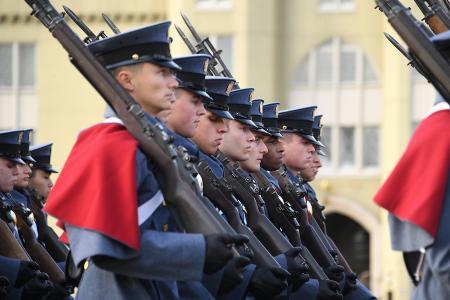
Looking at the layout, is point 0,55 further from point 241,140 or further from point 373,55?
point 241,140

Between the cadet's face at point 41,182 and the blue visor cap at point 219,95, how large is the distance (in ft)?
13.0

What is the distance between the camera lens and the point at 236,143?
11.4 m

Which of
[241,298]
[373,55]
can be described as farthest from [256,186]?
[373,55]

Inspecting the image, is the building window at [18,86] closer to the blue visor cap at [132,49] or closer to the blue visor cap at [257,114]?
the blue visor cap at [257,114]

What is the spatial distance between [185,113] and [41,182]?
579 centimetres

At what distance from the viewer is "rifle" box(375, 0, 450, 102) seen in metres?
8.02

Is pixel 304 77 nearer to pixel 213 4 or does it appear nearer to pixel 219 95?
pixel 213 4

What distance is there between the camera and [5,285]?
1066 cm

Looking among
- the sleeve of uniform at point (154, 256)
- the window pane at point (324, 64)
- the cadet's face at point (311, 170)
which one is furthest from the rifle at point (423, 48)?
the window pane at point (324, 64)

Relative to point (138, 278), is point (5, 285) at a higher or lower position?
lower

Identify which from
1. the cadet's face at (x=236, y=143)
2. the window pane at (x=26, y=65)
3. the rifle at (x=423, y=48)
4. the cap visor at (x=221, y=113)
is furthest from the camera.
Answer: the window pane at (x=26, y=65)

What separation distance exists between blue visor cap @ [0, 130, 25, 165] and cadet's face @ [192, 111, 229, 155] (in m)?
→ 2.41

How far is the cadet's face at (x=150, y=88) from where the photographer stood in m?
8.14

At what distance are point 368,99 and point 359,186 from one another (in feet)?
7.78
